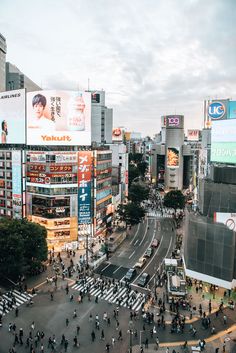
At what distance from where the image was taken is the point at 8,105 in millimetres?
68312

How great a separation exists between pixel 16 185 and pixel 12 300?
2969 centimetres

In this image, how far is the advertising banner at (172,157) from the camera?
4906 inches

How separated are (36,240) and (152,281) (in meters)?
20.3

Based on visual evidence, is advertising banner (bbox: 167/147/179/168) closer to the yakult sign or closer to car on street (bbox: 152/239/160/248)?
the yakult sign

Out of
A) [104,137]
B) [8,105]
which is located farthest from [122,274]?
[104,137]

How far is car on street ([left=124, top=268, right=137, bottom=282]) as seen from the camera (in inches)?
1864

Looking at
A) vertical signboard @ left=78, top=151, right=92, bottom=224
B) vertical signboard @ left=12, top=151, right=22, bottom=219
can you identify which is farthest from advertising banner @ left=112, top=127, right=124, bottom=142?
vertical signboard @ left=12, top=151, right=22, bottom=219

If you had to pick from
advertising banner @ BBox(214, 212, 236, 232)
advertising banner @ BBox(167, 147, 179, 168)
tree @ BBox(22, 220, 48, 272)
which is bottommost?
tree @ BBox(22, 220, 48, 272)

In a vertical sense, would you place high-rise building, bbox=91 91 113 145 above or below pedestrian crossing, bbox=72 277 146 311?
above

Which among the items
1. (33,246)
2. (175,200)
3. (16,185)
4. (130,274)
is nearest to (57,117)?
(16,185)

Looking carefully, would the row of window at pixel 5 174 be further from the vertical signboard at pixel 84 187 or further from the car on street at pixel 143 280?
the car on street at pixel 143 280

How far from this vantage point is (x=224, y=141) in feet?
162

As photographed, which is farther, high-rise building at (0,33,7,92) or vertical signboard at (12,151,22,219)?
high-rise building at (0,33,7,92)

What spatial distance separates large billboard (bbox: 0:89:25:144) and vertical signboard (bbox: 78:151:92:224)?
15419mm
